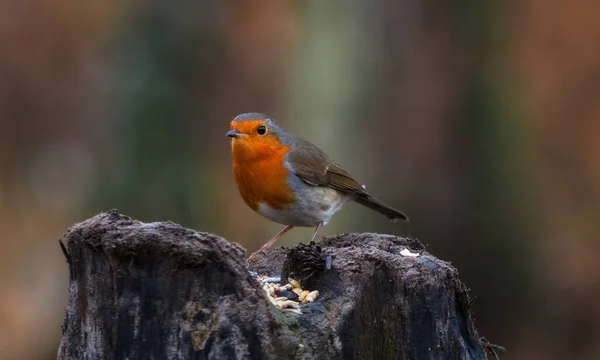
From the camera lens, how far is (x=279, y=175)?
4.68 meters

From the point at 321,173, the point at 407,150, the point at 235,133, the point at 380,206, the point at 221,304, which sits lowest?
the point at 221,304

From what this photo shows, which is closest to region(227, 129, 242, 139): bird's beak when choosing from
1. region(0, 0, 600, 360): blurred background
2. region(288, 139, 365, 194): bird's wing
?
region(288, 139, 365, 194): bird's wing

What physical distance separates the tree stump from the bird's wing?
2.23 m

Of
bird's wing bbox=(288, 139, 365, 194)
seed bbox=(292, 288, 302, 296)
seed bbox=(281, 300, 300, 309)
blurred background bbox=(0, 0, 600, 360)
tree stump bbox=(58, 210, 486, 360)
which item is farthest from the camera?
blurred background bbox=(0, 0, 600, 360)

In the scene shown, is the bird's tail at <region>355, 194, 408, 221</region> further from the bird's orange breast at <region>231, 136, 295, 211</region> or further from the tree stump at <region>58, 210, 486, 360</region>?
the tree stump at <region>58, 210, 486, 360</region>

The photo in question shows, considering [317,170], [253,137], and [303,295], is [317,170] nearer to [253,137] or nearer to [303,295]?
[253,137]

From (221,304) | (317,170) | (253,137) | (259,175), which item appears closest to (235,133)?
(253,137)

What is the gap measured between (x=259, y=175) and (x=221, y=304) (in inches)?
94.4

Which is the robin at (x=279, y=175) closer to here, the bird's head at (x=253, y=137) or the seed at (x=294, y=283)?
the bird's head at (x=253, y=137)

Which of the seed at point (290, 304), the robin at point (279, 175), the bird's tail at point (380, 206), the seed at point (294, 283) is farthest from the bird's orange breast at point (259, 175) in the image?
the seed at point (290, 304)

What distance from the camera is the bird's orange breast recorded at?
461cm

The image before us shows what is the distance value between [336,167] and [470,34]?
3.10 m

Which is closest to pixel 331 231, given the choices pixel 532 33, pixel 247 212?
pixel 247 212

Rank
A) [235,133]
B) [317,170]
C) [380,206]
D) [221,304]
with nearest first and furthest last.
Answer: [221,304] < [235,133] < [317,170] < [380,206]
